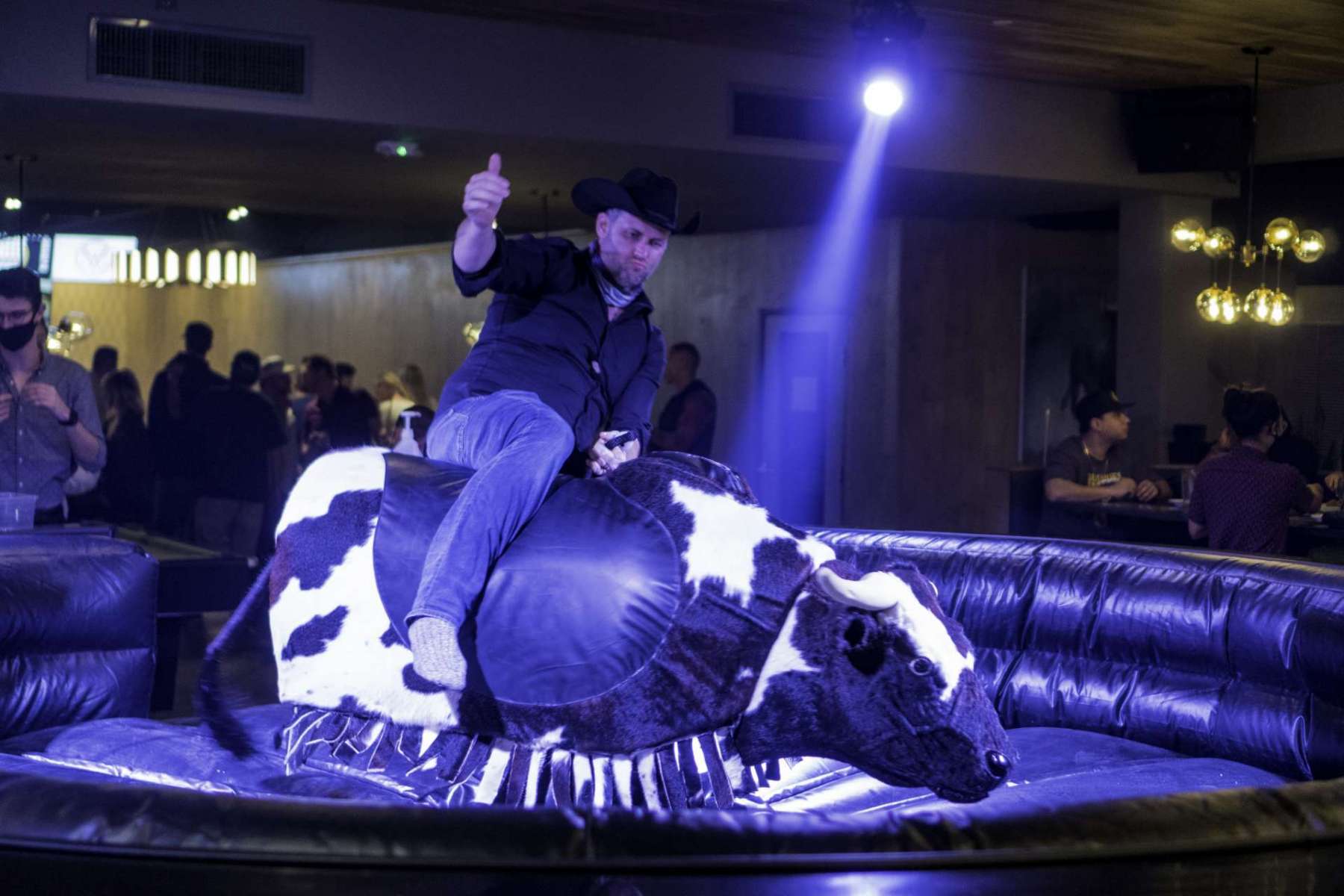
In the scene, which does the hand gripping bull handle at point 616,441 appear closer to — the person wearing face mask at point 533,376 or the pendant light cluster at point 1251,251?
the person wearing face mask at point 533,376

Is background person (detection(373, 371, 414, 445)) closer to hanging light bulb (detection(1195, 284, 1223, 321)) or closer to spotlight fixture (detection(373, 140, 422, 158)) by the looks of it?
spotlight fixture (detection(373, 140, 422, 158))

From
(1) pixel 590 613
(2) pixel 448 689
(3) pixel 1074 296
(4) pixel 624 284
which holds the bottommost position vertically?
(2) pixel 448 689

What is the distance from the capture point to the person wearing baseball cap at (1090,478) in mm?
7055

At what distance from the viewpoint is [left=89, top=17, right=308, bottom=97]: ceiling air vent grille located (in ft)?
20.6

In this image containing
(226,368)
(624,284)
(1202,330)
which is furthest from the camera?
(226,368)

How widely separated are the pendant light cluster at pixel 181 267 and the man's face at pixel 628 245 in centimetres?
1100

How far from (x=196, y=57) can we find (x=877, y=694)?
4.99 metres

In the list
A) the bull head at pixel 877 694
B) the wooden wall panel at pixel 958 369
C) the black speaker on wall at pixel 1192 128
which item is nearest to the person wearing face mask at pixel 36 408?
the bull head at pixel 877 694

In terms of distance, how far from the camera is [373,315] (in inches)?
635

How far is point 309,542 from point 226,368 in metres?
15.8

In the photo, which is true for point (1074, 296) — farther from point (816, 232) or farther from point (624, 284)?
point (624, 284)

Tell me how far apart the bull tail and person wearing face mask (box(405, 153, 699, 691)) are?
0.55m

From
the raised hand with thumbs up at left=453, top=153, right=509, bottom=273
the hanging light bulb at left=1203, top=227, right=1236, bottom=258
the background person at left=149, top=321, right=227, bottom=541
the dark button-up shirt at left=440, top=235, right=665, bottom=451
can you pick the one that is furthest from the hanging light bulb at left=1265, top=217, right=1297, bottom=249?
the raised hand with thumbs up at left=453, top=153, right=509, bottom=273

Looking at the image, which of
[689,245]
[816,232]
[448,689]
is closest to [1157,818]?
[448,689]
